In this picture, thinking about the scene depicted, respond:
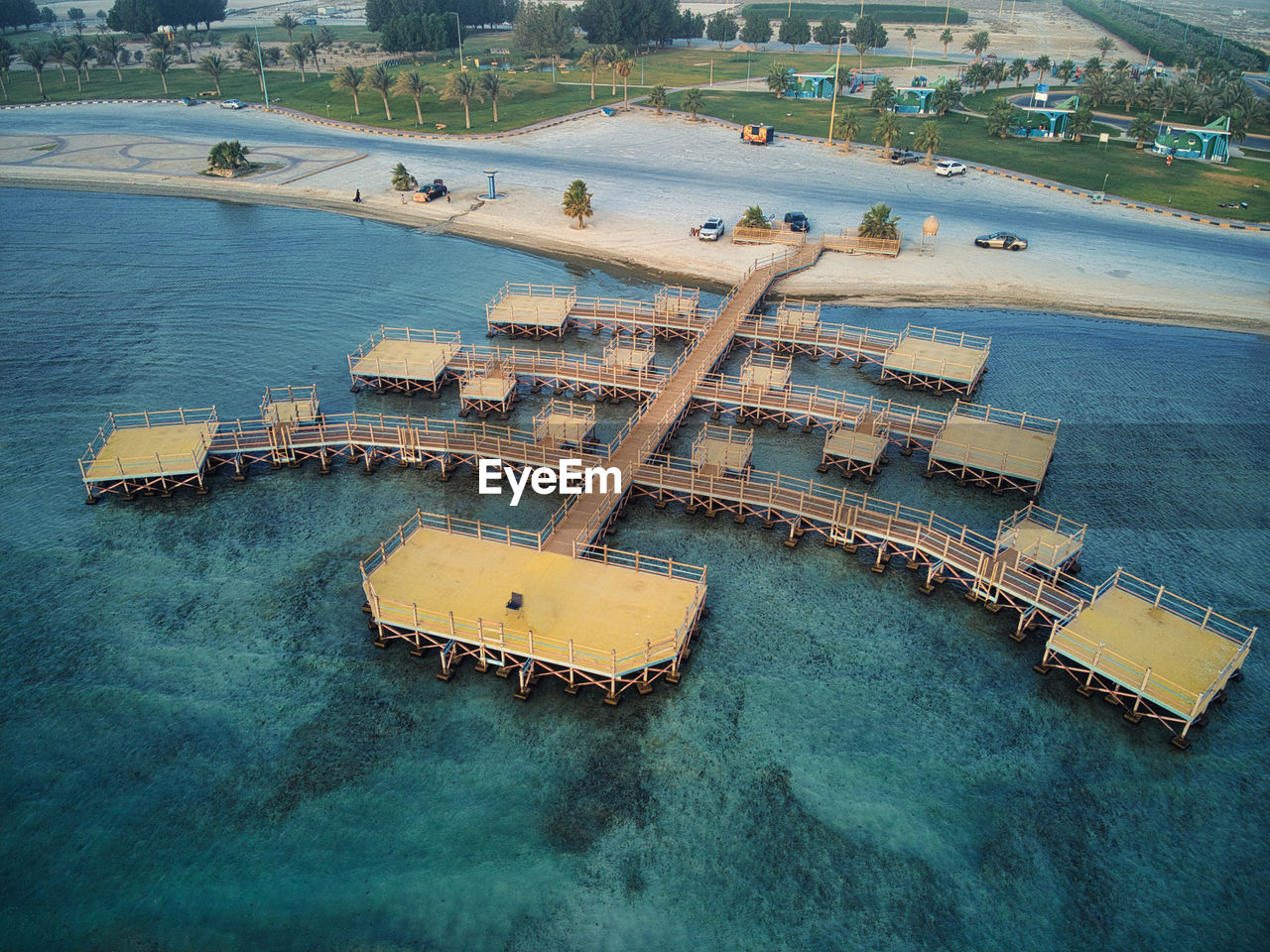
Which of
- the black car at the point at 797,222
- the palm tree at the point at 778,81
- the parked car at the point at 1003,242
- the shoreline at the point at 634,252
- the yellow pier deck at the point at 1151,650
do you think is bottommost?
the shoreline at the point at 634,252

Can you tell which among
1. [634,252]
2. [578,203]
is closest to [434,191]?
[578,203]

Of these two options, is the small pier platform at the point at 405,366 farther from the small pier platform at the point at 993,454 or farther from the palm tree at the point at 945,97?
the palm tree at the point at 945,97

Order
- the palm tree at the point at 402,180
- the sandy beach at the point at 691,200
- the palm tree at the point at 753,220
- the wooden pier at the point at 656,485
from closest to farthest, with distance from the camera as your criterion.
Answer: the wooden pier at the point at 656,485, the sandy beach at the point at 691,200, the palm tree at the point at 753,220, the palm tree at the point at 402,180

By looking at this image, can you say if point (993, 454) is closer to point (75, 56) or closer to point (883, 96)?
point (883, 96)

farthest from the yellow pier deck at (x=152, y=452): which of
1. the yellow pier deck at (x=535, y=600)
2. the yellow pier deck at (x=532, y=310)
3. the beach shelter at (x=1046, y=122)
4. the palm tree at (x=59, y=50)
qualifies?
the palm tree at (x=59, y=50)

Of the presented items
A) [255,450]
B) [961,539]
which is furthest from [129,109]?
[961,539]

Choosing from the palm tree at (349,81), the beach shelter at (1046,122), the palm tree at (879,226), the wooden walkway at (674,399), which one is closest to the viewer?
the wooden walkway at (674,399)

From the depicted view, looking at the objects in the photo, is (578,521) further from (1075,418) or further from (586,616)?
(1075,418)
